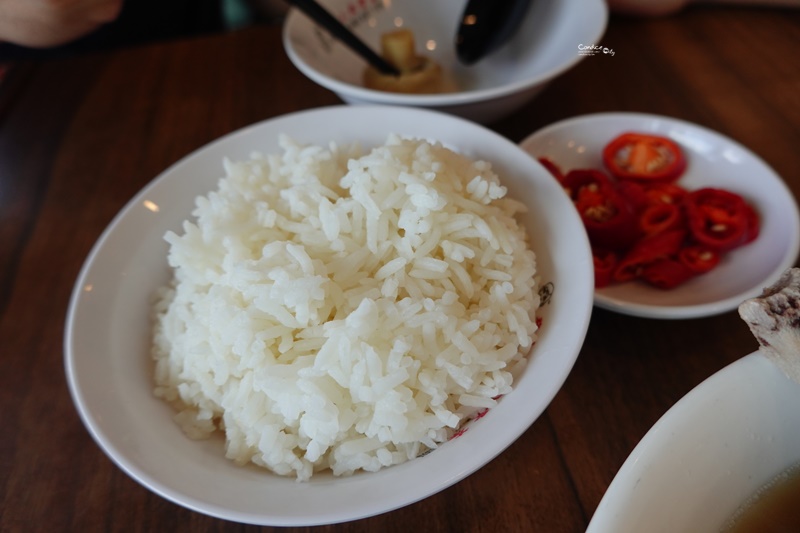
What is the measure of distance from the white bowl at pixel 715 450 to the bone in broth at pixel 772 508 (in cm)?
1

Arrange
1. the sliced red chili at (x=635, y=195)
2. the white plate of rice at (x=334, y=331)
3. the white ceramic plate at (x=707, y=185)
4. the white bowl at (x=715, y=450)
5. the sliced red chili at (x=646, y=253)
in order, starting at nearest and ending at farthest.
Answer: the white bowl at (x=715, y=450), the white plate of rice at (x=334, y=331), the white ceramic plate at (x=707, y=185), the sliced red chili at (x=646, y=253), the sliced red chili at (x=635, y=195)

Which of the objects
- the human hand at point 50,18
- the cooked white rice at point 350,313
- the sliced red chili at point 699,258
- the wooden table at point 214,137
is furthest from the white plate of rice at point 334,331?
the human hand at point 50,18

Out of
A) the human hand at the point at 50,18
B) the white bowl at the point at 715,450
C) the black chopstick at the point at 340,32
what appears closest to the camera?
the white bowl at the point at 715,450

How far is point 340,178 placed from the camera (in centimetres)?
110

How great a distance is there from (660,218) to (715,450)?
741mm

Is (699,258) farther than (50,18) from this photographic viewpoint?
No

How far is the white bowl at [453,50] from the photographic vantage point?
1.35 meters

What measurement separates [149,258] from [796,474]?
46.2 inches

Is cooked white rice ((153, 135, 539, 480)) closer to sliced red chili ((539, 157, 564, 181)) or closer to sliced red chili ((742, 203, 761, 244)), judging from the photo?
sliced red chili ((539, 157, 564, 181))

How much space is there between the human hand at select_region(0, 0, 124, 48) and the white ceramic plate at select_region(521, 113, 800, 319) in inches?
53.1

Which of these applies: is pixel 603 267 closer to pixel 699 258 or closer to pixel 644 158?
pixel 699 258

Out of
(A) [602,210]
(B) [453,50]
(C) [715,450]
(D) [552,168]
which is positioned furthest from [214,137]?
(C) [715,450]

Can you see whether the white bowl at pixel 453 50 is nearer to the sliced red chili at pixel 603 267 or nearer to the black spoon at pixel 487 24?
the black spoon at pixel 487 24

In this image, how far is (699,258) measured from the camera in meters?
1.20
